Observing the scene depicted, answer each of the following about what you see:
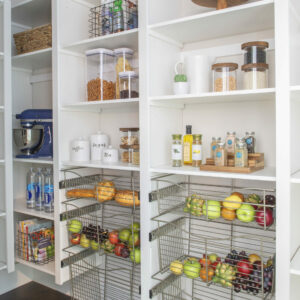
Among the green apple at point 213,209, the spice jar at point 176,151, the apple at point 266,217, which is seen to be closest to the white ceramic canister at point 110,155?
the spice jar at point 176,151

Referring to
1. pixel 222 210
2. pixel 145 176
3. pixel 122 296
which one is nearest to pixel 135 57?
pixel 145 176

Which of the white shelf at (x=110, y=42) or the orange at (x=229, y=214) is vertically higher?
the white shelf at (x=110, y=42)

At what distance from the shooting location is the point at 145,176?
1684 millimetres

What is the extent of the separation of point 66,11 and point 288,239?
1738mm

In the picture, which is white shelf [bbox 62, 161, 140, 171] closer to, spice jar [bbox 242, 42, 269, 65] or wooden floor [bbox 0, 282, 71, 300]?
spice jar [bbox 242, 42, 269, 65]

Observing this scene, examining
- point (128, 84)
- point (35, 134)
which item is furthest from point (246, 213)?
point (35, 134)

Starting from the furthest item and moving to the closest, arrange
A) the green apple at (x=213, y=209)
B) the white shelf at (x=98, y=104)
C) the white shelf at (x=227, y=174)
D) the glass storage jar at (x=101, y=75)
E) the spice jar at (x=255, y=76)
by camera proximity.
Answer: the glass storage jar at (x=101, y=75)
the white shelf at (x=98, y=104)
the green apple at (x=213, y=209)
the spice jar at (x=255, y=76)
the white shelf at (x=227, y=174)

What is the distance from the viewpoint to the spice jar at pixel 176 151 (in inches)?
66.6

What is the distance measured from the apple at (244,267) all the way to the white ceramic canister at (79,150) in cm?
107

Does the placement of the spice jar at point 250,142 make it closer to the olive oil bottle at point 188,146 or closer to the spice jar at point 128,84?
the olive oil bottle at point 188,146

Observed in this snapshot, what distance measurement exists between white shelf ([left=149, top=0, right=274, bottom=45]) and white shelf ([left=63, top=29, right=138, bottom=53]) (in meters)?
0.17

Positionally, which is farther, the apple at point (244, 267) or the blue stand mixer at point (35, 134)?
the blue stand mixer at point (35, 134)

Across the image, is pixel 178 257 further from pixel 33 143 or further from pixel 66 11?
pixel 66 11

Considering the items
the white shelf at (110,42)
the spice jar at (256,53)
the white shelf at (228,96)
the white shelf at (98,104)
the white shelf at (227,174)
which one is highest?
the white shelf at (110,42)
